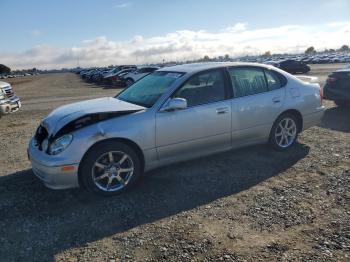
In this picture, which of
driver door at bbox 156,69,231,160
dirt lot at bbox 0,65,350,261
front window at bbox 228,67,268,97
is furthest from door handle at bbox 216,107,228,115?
dirt lot at bbox 0,65,350,261

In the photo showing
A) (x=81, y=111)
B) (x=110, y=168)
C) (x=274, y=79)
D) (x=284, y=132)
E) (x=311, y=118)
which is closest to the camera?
(x=110, y=168)

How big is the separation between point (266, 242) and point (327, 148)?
3550mm

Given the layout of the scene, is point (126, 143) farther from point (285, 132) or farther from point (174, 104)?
point (285, 132)

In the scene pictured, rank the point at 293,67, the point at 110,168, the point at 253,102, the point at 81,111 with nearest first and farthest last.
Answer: the point at 110,168
the point at 81,111
the point at 253,102
the point at 293,67

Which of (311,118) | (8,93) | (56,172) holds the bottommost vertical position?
(56,172)

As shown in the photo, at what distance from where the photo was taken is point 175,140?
192 inches

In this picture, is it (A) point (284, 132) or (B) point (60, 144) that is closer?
(B) point (60, 144)

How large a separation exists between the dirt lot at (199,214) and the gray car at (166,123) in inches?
13.6

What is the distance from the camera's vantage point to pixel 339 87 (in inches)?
378

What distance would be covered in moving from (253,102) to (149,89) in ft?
5.45

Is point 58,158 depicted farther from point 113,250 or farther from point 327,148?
point 327,148

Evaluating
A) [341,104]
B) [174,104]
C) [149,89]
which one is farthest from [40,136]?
[341,104]

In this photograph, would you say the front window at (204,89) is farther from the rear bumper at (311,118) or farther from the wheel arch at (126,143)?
the rear bumper at (311,118)

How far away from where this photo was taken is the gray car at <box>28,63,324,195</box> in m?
4.37
